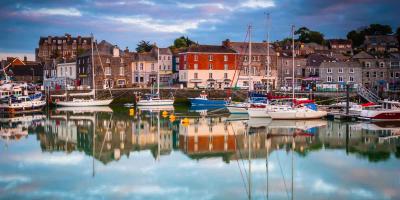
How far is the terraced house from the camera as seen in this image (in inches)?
2948

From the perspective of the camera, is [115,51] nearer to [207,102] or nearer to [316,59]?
[207,102]

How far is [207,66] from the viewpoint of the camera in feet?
248

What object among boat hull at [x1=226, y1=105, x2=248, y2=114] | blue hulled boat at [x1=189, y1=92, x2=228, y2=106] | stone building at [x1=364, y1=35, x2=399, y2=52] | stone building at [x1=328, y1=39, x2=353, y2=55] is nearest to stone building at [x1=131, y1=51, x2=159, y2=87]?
blue hulled boat at [x1=189, y1=92, x2=228, y2=106]

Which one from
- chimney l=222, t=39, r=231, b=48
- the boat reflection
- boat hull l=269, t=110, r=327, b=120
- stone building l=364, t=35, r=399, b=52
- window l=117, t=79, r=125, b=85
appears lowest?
the boat reflection

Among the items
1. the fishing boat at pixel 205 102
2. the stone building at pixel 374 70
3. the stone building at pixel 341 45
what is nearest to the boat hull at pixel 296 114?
the fishing boat at pixel 205 102

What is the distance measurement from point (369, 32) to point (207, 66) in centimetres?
5922

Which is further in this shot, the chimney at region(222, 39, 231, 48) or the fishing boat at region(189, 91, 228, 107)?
the chimney at region(222, 39, 231, 48)

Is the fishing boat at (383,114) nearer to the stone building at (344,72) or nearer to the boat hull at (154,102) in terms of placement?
the boat hull at (154,102)

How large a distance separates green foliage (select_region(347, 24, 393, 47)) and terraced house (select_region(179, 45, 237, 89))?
53.7m

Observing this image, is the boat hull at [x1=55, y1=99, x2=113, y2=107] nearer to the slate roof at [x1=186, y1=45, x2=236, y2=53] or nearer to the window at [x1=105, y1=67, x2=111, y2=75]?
the window at [x1=105, y1=67, x2=111, y2=75]

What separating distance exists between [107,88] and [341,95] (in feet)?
102

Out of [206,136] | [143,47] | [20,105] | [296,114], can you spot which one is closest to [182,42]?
[143,47]

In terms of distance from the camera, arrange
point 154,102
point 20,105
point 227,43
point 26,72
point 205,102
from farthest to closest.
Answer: point 26,72, point 227,43, point 205,102, point 154,102, point 20,105

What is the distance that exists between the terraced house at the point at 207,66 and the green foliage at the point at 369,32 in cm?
5368
